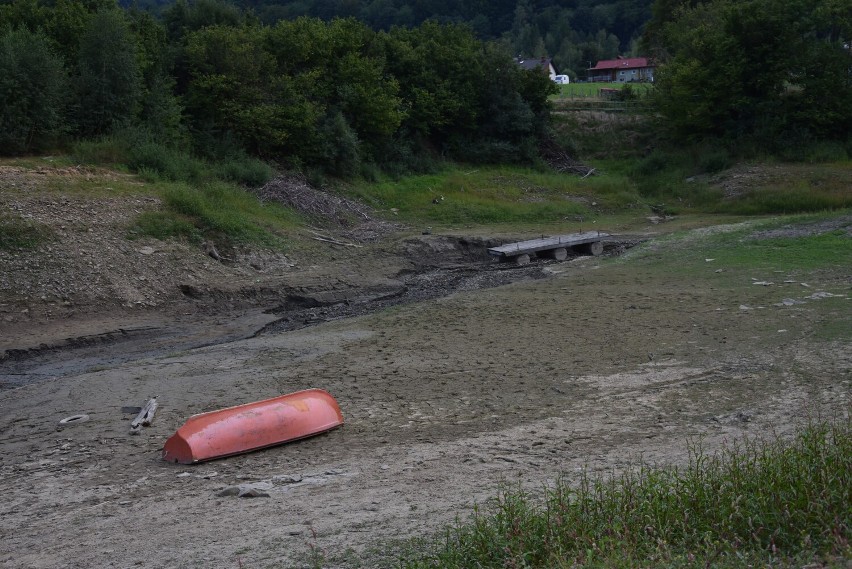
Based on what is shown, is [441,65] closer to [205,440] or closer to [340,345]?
[340,345]

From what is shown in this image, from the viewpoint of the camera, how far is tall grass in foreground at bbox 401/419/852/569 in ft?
16.6

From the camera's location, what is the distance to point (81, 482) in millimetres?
8523

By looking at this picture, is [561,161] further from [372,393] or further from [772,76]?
[372,393]

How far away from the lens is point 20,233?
17.8 meters

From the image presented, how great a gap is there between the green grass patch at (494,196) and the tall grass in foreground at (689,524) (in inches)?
844

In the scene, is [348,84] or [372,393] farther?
[348,84]

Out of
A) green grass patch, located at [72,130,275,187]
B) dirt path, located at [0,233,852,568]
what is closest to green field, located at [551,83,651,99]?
green grass patch, located at [72,130,275,187]

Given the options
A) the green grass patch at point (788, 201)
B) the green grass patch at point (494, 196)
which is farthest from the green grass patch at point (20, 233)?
the green grass patch at point (788, 201)

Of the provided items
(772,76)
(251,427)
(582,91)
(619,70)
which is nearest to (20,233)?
(251,427)

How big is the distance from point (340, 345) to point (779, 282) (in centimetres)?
838

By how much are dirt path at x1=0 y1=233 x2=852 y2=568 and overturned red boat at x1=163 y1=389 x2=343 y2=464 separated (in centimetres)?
13

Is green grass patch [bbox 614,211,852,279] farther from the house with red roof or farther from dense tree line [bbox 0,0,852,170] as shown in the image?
the house with red roof

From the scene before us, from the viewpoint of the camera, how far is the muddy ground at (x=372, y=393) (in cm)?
716

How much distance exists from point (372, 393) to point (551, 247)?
42.2 ft
